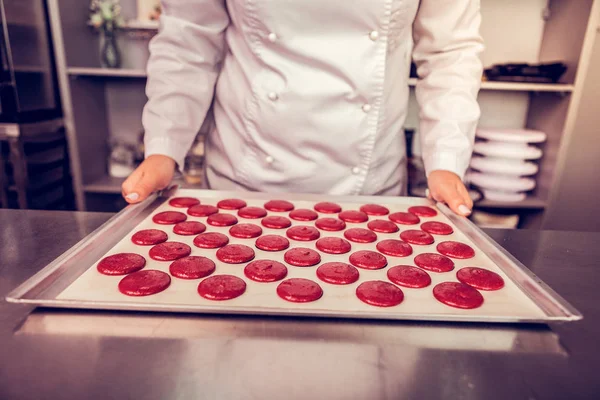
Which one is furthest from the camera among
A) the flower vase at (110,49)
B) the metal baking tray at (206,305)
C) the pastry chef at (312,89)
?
the flower vase at (110,49)

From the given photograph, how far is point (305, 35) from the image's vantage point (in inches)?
46.5

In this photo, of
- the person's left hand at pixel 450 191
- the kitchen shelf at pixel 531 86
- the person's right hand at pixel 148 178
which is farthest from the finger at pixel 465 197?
the kitchen shelf at pixel 531 86

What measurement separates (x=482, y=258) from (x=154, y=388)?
2.03 ft

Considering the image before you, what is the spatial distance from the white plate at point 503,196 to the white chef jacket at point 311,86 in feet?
4.14

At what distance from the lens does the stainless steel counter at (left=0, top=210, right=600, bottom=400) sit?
1.50ft

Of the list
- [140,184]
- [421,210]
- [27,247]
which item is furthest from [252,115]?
[27,247]

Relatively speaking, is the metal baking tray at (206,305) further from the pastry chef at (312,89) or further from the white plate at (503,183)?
the white plate at (503,183)

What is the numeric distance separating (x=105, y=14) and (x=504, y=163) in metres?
2.33

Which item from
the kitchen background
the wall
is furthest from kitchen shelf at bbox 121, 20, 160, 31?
the wall

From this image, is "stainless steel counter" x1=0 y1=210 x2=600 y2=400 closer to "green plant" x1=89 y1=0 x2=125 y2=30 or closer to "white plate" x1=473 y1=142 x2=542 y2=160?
"white plate" x1=473 y1=142 x2=542 y2=160

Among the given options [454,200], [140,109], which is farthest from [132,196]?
[140,109]

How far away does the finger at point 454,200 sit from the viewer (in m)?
1.01

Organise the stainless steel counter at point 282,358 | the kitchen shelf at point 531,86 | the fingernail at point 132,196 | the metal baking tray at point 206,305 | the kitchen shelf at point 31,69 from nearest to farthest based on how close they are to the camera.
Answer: the stainless steel counter at point 282,358 → the metal baking tray at point 206,305 → the fingernail at point 132,196 → the kitchen shelf at point 31,69 → the kitchen shelf at point 531,86

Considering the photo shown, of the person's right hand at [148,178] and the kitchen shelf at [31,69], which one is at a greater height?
the kitchen shelf at [31,69]
